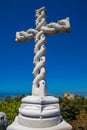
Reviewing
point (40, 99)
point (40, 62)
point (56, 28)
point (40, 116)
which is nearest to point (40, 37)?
point (56, 28)

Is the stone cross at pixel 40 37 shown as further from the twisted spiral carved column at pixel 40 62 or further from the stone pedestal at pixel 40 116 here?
the stone pedestal at pixel 40 116

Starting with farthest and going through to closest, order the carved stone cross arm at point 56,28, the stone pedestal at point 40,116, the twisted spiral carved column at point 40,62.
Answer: the carved stone cross arm at point 56,28
the twisted spiral carved column at point 40,62
the stone pedestal at point 40,116

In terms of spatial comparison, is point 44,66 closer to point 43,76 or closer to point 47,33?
point 43,76

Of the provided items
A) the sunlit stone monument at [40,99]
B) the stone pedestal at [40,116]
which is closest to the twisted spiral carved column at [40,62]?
the sunlit stone monument at [40,99]

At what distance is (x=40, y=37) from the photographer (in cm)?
291

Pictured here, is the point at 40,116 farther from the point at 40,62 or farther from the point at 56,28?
the point at 56,28

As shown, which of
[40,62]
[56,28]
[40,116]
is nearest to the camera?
[40,116]

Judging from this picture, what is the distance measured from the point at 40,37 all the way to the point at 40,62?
0.37 metres

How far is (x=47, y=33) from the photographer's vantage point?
9.52 ft

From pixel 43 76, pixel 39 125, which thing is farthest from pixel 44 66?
pixel 39 125

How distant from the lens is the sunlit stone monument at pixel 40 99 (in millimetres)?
2393

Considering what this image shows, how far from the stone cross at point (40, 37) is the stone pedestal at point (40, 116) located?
16 cm

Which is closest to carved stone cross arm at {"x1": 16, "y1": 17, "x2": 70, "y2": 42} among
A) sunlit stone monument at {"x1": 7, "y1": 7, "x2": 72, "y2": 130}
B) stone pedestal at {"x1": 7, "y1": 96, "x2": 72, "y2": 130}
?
sunlit stone monument at {"x1": 7, "y1": 7, "x2": 72, "y2": 130}

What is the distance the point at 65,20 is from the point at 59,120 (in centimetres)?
124
